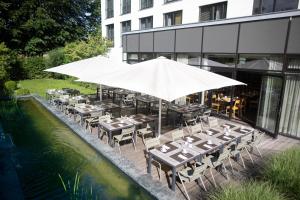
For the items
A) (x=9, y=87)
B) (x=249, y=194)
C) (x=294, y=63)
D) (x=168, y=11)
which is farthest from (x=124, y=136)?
(x=9, y=87)

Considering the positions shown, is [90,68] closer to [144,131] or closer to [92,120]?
[92,120]

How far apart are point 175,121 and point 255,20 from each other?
238 inches

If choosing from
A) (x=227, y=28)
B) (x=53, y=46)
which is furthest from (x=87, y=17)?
(x=227, y=28)

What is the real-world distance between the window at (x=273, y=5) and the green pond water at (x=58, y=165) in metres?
10.7

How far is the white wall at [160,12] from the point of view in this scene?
13.5 metres

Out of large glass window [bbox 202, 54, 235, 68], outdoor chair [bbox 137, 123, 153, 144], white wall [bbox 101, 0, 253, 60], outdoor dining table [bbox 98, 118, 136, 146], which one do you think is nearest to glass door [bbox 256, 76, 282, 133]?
large glass window [bbox 202, 54, 235, 68]

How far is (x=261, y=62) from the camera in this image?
1084cm

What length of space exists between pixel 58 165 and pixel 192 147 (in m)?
4.50

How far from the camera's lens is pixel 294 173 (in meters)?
5.75

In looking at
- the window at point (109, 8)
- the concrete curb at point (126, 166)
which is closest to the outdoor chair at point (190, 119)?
the concrete curb at point (126, 166)

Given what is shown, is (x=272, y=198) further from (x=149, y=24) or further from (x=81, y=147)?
(x=149, y=24)

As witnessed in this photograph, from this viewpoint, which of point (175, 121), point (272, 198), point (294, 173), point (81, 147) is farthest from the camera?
point (175, 121)

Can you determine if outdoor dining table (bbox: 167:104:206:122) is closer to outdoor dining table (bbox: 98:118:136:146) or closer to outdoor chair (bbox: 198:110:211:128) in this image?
outdoor chair (bbox: 198:110:211:128)

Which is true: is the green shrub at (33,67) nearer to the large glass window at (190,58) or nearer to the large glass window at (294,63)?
the large glass window at (190,58)
